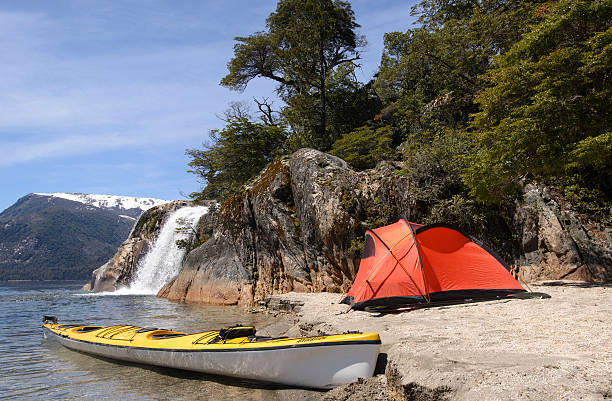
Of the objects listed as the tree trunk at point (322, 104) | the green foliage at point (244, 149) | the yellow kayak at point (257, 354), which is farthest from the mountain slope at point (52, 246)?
the yellow kayak at point (257, 354)

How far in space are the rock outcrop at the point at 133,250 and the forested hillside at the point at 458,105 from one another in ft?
13.1

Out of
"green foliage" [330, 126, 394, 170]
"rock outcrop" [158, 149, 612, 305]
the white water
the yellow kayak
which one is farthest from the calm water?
the white water

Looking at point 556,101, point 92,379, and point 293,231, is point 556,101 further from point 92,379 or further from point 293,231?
point 92,379

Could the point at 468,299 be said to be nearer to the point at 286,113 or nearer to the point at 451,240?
the point at 451,240

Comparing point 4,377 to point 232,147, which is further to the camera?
point 232,147

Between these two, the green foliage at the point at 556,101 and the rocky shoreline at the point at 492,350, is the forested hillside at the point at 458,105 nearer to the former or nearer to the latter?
the green foliage at the point at 556,101

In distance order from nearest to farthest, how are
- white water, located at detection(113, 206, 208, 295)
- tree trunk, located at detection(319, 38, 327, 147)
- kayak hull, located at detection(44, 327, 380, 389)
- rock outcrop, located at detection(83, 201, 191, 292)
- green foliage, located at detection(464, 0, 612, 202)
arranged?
kayak hull, located at detection(44, 327, 380, 389) < green foliage, located at detection(464, 0, 612, 202) < tree trunk, located at detection(319, 38, 327, 147) < white water, located at detection(113, 206, 208, 295) < rock outcrop, located at detection(83, 201, 191, 292)

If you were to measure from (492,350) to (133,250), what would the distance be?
3214cm

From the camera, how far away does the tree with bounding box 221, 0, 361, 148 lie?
22.9m

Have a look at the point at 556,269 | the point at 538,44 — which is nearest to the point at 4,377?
the point at 556,269

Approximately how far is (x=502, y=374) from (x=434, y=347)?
128 cm

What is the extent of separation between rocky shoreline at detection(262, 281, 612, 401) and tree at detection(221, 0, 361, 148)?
55.5 feet

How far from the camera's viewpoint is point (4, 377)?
678cm

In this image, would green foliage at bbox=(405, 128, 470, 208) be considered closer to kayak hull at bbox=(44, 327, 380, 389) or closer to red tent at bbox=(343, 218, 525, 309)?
red tent at bbox=(343, 218, 525, 309)
